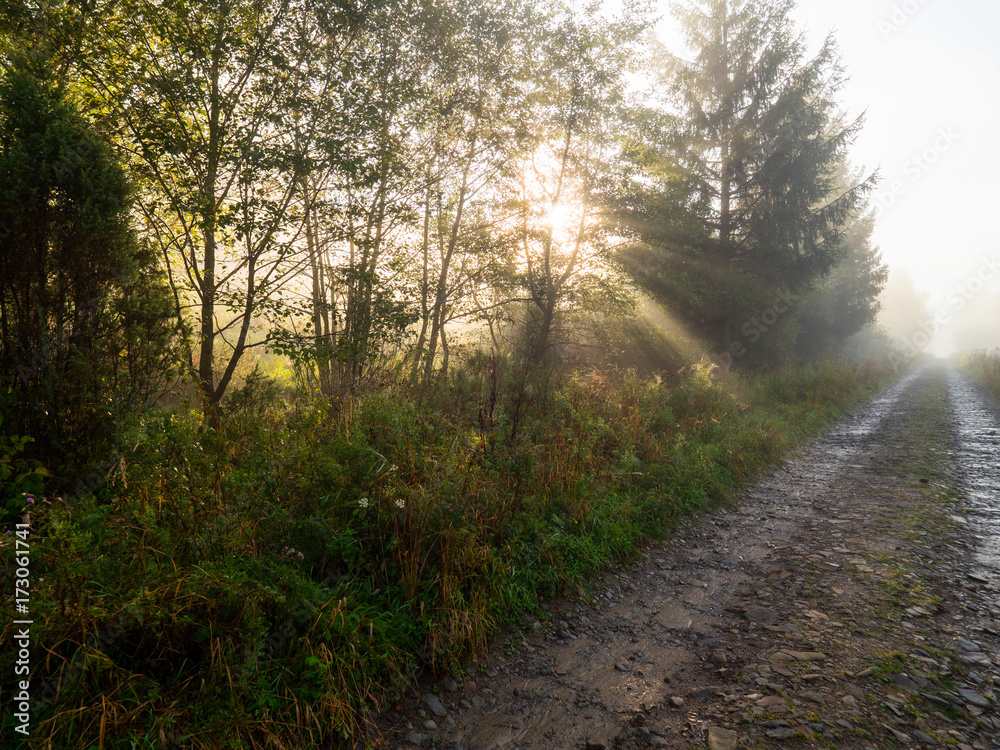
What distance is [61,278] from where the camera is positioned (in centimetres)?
388

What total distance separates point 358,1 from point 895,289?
9062cm

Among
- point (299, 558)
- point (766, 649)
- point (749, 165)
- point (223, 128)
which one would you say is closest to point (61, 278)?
point (299, 558)

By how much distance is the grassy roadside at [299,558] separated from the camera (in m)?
2.43

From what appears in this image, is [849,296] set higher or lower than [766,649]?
higher

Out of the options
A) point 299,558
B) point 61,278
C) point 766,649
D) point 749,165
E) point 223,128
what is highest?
point 749,165

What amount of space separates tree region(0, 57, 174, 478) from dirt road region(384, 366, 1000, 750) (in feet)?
11.5

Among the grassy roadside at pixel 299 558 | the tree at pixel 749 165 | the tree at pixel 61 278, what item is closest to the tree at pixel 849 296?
the tree at pixel 749 165

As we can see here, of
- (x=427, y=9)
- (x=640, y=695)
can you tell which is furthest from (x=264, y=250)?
(x=640, y=695)

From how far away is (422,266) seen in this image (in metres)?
11.4

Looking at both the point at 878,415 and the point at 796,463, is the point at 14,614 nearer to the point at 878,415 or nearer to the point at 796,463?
the point at 796,463

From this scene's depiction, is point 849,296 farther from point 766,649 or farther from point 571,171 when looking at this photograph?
point 766,649

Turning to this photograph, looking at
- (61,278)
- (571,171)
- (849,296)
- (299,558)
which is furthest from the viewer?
(849,296)

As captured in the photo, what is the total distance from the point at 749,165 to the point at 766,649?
16832 millimetres

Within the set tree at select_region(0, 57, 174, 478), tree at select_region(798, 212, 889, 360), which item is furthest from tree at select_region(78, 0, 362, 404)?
tree at select_region(798, 212, 889, 360)
